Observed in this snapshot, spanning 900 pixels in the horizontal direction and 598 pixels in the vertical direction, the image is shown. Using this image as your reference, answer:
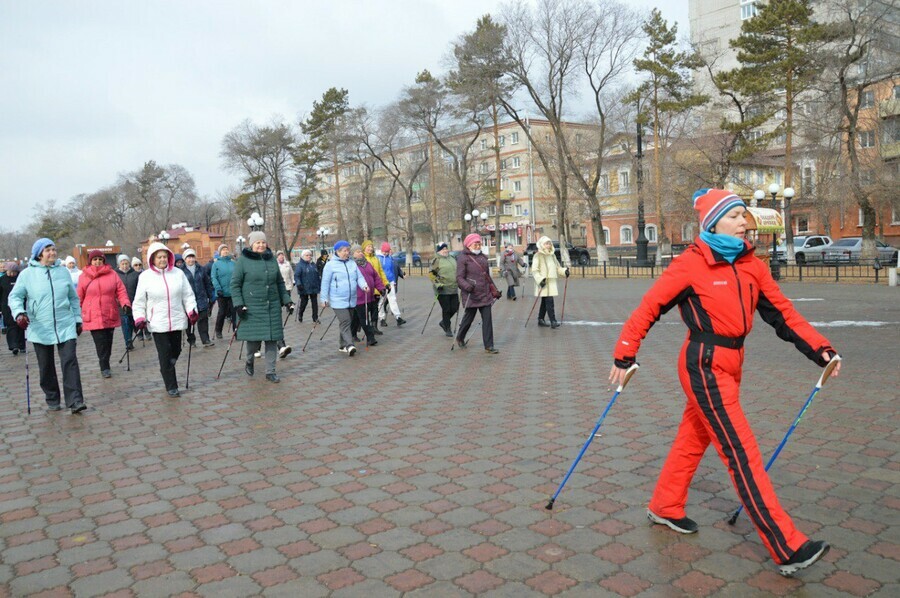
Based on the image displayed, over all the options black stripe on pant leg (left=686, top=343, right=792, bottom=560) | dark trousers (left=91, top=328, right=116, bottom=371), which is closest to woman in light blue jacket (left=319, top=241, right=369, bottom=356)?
dark trousers (left=91, top=328, right=116, bottom=371)

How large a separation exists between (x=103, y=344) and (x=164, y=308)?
233 centimetres

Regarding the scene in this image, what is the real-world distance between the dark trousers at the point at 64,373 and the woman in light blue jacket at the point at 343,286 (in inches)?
158

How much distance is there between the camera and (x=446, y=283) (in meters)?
13.0

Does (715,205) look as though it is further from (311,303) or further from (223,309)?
(311,303)

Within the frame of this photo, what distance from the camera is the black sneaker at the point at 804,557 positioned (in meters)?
3.32

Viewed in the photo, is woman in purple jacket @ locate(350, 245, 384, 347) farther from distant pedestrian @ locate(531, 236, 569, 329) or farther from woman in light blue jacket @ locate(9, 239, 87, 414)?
woman in light blue jacket @ locate(9, 239, 87, 414)

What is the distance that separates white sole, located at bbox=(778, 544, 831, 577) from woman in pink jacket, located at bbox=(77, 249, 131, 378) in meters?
8.95

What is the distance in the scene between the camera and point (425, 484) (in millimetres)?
4875

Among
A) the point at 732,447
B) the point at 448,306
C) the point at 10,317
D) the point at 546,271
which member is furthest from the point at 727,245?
the point at 10,317

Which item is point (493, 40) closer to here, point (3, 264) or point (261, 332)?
point (3, 264)

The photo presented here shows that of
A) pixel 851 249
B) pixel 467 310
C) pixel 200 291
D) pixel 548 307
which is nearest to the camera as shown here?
pixel 467 310

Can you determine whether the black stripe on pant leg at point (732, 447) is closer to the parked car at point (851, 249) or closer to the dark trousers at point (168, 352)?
the dark trousers at point (168, 352)

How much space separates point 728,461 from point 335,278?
815cm

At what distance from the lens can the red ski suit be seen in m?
3.41
